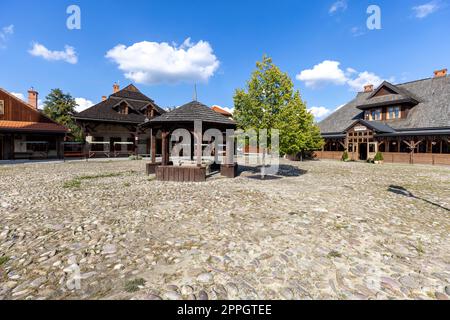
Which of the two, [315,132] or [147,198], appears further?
[315,132]

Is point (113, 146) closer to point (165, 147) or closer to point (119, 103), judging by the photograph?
point (119, 103)

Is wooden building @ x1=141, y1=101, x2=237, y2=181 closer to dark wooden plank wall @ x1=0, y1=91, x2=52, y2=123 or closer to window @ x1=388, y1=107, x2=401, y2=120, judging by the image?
dark wooden plank wall @ x1=0, y1=91, x2=52, y2=123

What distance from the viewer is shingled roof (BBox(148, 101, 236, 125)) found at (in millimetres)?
11328

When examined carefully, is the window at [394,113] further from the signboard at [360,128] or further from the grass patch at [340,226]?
the grass patch at [340,226]

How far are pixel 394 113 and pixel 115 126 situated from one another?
3720 centimetres

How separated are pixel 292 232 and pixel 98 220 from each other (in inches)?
186

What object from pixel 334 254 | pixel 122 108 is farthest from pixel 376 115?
pixel 122 108

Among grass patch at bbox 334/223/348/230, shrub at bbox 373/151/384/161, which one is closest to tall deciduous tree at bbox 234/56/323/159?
grass patch at bbox 334/223/348/230

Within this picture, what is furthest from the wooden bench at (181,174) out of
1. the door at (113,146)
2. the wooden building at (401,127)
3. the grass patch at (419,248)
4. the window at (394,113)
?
the window at (394,113)

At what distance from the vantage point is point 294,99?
37.7 feet

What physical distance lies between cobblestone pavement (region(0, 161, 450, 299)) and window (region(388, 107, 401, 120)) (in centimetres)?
2594

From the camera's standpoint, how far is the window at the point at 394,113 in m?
27.4
